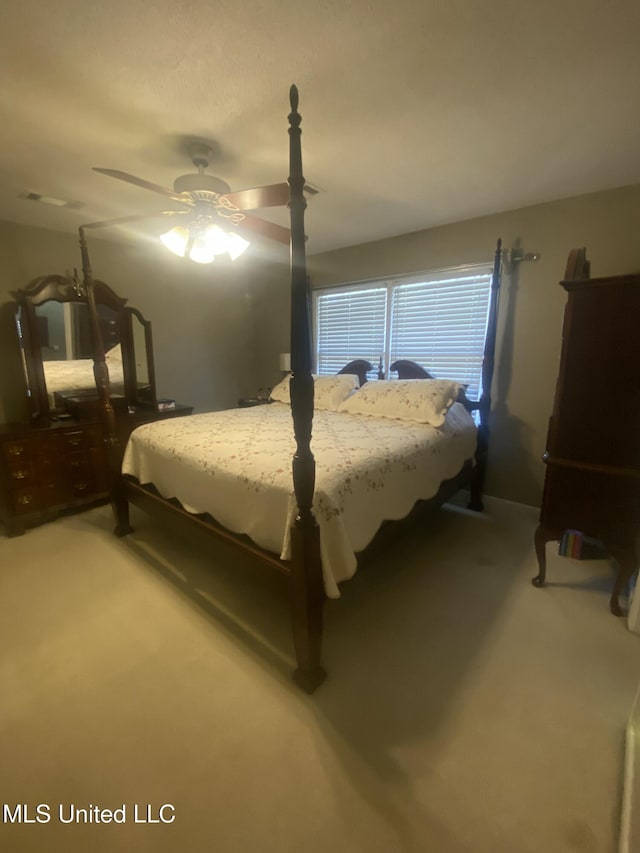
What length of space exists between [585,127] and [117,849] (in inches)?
129

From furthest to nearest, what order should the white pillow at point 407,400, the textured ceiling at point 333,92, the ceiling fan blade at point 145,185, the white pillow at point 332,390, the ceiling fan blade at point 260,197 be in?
1. the white pillow at point 332,390
2. the white pillow at point 407,400
3. the ceiling fan blade at point 260,197
4. the ceiling fan blade at point 145,185
5. the textured ceiling at point 333,92

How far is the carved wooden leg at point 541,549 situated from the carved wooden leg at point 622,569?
0.94ft

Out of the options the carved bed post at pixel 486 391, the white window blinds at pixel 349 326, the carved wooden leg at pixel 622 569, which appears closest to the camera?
the carved wooden leg at pixel 622 569

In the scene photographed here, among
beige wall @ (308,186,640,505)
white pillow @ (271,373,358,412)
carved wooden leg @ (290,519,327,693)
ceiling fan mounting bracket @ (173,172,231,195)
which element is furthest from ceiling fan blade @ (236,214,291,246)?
carved wooden leg @ (290,519,327,693)

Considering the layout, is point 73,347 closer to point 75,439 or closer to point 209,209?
point 75,439

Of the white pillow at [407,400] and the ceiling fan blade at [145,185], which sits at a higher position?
the ceiling fan blade at [145,185]

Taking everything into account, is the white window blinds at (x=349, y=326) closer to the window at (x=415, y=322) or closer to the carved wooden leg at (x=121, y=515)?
the window at (x=415, y=322)

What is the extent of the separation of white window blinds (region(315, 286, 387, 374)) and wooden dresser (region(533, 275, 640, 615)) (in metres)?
2.03

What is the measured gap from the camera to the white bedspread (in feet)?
5.20

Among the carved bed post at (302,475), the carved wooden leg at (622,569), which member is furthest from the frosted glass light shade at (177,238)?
the carved wooden leg at (622,569)

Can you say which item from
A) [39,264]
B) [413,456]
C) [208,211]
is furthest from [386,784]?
[39,264]

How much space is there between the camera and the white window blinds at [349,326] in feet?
12.3

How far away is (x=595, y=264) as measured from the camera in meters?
2.55

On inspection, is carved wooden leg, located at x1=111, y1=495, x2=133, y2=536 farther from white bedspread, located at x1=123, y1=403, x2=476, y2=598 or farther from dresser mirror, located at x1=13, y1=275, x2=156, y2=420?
dresser mirror, located at x1=13, y1=275, x2=156, y2=420
